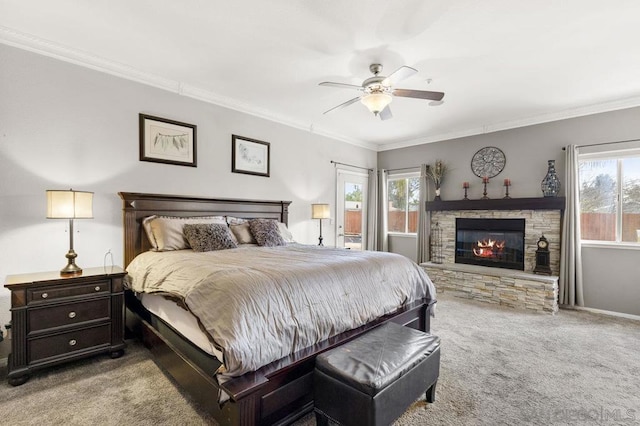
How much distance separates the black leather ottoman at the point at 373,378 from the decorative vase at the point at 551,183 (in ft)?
12.0

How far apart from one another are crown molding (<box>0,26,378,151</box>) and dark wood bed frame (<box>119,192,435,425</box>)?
1.29 m

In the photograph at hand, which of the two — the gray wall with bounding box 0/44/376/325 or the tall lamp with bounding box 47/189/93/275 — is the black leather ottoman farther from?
the gray wall with bounding box 0/44/376/325

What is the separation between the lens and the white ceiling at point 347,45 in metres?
2.26

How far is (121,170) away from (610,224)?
20.2 feet

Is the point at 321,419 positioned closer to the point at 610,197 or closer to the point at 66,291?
the point at 66,291

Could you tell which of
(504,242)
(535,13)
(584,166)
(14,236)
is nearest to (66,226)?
(14,236)

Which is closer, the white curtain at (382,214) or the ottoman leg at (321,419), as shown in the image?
the ottoman leg at (321,419)

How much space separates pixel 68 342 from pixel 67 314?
221mm

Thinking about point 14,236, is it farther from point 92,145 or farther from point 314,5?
point 314,5

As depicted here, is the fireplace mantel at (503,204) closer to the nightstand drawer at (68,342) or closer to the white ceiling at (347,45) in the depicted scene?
the white ceiling at (347,45)

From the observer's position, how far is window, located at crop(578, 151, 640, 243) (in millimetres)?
3934

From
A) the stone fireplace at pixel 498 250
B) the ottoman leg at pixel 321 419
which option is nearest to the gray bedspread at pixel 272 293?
Result: the ottoman leg at pixel 321 419

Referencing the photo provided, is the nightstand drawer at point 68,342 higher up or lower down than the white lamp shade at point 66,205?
lower down

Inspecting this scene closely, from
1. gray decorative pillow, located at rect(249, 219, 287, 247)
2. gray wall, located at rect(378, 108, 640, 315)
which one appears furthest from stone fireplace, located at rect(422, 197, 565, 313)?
gray decorative pillow, located at rect(249, 219, 287, 247)
